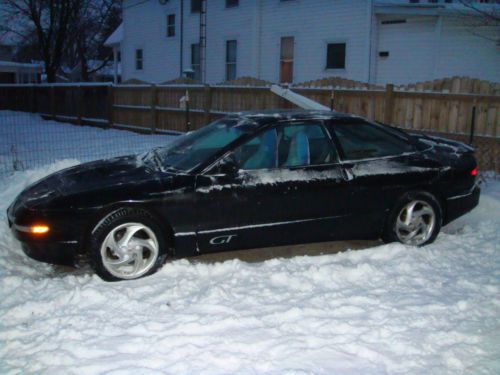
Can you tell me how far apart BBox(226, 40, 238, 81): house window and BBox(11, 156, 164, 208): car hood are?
17.1 meters

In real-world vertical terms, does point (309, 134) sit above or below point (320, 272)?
above

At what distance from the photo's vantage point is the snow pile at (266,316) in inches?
137

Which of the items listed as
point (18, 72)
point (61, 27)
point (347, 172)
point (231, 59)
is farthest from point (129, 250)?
point (18, 72)

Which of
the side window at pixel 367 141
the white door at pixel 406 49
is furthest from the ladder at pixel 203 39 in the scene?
the side window at pixel 367 141

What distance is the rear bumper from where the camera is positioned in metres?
5.97

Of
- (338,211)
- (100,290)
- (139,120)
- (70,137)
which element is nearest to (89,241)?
(100,290)

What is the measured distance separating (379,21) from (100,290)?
49.6ft

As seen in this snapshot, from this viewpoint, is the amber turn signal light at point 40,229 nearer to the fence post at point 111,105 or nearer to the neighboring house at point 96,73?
the fence post at point 111,105

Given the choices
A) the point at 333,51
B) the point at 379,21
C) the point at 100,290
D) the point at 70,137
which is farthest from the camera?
the point at 333,51

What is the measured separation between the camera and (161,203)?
4.83 meters

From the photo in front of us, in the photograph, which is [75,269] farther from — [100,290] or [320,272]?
[320,272]

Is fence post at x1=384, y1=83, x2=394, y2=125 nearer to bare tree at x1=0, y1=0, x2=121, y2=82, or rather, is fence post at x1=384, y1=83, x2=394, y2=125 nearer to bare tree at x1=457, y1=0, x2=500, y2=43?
bare tree at x1=457, y1=0, x2=500, y2=43

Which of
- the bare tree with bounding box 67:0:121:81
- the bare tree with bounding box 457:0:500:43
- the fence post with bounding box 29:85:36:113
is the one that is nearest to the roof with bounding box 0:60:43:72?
the bare tree with bounding box 67:0:121:81

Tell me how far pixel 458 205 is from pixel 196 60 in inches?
776
